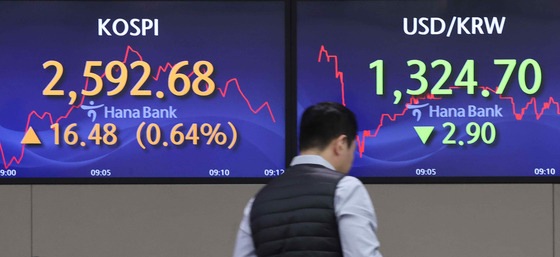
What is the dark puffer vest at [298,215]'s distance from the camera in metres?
2.37

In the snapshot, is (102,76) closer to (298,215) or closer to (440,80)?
(440,80)

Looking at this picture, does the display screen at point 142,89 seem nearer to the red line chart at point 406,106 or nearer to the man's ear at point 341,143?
the red line chart at point 406,106

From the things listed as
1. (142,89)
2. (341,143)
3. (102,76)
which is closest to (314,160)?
(341,143)

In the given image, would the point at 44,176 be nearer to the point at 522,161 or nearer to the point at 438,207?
the point at 438,207

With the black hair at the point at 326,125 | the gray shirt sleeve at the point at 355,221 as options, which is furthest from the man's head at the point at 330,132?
the gray shirt sleeve at the point at 355,221

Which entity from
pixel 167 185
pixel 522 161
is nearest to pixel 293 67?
pixel 167 185

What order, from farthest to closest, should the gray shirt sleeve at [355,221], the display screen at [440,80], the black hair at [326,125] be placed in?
the display screen at [440,80], the black hair at [326,125], the gray shirt sleeve at [355,221]

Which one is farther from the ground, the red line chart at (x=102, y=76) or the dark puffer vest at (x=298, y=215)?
the red line chart at (x=102, y=76)

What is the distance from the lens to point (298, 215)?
241 cm

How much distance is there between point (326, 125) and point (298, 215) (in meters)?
0.29

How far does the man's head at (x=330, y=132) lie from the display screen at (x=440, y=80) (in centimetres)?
278

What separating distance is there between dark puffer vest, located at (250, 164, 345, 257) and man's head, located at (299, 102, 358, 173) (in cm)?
6

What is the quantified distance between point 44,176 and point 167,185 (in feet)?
2.68

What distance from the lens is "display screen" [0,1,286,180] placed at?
5.34 metres
